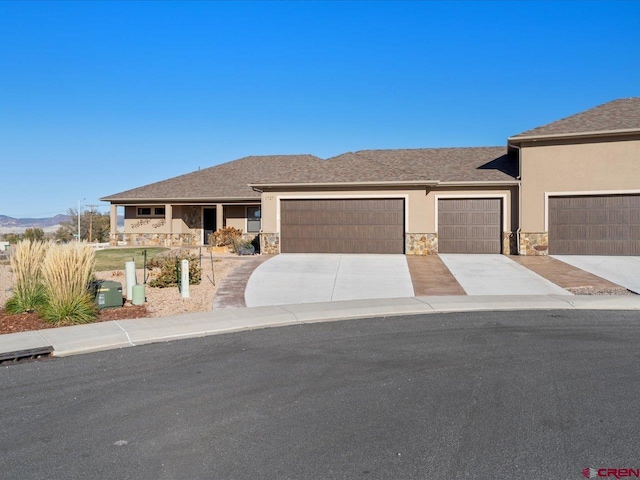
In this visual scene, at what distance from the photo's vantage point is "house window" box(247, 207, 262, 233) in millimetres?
31359

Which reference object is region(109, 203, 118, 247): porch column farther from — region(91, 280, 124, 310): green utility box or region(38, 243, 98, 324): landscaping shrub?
region(38, 243, 98, 324): landscaping shrub

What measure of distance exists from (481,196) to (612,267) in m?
6.28

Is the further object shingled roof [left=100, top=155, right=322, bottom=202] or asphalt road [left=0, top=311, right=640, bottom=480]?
shingled roof [left=100, top=155, right=322, bottom=202]

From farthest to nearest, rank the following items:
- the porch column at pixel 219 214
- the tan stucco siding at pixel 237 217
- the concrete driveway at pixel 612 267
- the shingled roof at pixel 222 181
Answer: the tan stucco siding at pixel 237 217
the shingled roof at pixel 222 181
the porch column at pixel 219 214
the concrete driveway at pixel 612 267

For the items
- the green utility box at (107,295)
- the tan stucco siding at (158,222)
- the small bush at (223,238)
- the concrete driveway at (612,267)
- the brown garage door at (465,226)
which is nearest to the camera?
the green utility box at (107,295)

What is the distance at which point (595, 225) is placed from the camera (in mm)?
21344

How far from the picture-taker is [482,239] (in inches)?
909

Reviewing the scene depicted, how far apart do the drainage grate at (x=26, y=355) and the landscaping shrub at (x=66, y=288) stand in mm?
2047

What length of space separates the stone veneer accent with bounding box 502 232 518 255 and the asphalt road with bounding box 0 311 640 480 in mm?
Result: 13452

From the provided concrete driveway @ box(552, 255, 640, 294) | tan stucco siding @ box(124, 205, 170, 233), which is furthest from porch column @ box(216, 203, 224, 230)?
concrete driveway @ box(552, 255, 640, 294)

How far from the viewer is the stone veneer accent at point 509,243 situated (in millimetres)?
22406

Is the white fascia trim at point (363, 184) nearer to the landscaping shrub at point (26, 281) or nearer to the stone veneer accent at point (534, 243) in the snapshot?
the stone veneer accent at point (534, 243)

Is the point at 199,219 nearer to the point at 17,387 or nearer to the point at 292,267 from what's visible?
the point at 292,267

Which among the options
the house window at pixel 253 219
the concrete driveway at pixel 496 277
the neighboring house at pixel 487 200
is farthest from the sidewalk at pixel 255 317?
the house window at pixel 253 219
